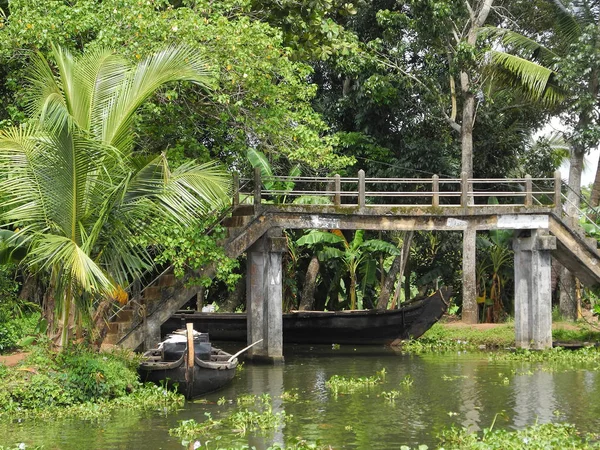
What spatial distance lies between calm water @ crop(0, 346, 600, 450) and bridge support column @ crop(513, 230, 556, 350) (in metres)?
1.38

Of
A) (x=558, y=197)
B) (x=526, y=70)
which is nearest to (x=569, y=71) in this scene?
(x=526, y=70)

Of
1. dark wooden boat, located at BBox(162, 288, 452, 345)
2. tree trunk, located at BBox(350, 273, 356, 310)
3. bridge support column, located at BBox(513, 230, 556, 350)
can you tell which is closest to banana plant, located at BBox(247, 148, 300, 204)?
dark wooden boat, located at BBox(162, 288, 452, 345)

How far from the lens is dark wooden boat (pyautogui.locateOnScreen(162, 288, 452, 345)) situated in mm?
24578

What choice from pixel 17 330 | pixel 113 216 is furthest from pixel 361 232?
pixel 113 216

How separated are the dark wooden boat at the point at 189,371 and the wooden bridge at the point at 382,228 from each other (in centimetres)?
263

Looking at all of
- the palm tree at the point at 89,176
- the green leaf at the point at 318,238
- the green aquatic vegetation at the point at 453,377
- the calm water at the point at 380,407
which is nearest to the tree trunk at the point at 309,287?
the green leaf at the point at 318,238

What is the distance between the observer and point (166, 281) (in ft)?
65.2

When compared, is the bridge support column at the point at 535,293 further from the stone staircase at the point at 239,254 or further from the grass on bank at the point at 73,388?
the grass on bank at the point at 73,388

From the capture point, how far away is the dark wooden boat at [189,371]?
16.2 m

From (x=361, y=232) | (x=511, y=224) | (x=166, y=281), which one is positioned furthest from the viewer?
(x=361, y=232)

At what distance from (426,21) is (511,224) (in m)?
6.15

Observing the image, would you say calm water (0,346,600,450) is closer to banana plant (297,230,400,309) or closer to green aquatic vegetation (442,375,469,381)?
green aquatic vegetation (442,375,469,381)

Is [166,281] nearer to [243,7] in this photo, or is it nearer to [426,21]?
[243,7]

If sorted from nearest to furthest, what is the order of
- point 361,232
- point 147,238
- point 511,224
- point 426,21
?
point 147,238, point 511,224, point 426,21, point 361,232
